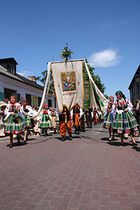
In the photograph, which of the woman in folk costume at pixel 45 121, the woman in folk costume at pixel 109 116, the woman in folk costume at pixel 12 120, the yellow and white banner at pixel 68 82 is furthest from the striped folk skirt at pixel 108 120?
the woman in folk costume at pixel 45 121

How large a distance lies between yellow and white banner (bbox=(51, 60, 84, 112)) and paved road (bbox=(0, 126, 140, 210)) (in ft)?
14.3

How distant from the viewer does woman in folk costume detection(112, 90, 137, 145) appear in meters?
7.67

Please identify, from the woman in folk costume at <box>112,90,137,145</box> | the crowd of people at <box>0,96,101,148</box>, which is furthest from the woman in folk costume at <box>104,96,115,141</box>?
the crowd of people at <box>0,96,101,148</box>

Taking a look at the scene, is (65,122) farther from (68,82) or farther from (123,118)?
(123,118)

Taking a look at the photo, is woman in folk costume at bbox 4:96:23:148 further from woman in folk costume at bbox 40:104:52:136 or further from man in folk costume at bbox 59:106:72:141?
woman in folk costume at bbox 40:104:52:136

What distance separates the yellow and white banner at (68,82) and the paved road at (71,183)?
4.36 meters

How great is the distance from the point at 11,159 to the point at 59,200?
3195 millimetres

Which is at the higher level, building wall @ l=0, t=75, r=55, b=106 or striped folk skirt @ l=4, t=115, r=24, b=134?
building wall @ l=0, t=75, r=55, b=106

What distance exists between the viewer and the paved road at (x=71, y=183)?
2.87 meters

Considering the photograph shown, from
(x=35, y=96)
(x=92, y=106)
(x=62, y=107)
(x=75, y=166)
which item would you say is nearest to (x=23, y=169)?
(x=75, y=166)

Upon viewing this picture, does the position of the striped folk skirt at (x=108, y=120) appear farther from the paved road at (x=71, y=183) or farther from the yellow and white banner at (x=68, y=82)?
the paved road at (x=71, y=183)

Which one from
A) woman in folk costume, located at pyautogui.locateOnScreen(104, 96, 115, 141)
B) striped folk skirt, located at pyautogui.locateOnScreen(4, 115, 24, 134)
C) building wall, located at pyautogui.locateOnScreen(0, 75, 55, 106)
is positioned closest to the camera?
striped folk skirt, located at pyautogui.locateOnScreen(4, 115, 24, 134)

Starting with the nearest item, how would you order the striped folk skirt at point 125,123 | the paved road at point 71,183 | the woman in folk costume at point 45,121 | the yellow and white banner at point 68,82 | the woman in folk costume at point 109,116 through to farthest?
1. the paved road at point 71,183
2. the striped folk skirt at point 125,123
3. the woman in folk costume at point 109,116
4. the yellow and white banner at point 68,82
5. the woman in folk costume at point 45,121

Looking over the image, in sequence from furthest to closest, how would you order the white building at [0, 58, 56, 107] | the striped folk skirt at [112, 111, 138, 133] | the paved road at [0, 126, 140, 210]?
the white building at [0, 58, 56, 107], the striped folk skirt at [112, 111, 138, 133], the paved road at [0, 126, 140, 210]
